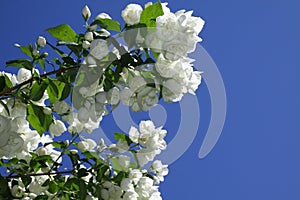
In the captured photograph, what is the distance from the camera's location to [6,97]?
2205 millimetres

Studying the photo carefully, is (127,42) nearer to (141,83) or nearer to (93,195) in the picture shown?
(141,83)

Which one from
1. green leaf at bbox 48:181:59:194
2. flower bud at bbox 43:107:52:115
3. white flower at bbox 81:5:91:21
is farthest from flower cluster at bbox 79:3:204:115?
green leaf at bbox 48:181:59:194

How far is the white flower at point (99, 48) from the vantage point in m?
2.01

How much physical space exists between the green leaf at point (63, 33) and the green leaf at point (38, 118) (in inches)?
13.2

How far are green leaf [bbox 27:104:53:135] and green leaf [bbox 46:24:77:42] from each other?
0.34m

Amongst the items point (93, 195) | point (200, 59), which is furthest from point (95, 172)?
point (200, 59)

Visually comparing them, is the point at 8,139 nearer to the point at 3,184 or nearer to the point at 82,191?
the point at 3,184

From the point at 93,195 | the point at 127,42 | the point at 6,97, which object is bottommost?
the point at 93,195

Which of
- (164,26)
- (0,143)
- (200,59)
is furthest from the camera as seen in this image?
(200,59)

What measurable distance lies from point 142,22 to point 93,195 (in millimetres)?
781

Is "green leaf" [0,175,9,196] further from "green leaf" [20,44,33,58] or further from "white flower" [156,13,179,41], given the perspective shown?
"white flower" [156,13,179,41]

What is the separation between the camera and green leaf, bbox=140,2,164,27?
2020 millimetres

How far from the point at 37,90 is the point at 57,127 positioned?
0.84ft

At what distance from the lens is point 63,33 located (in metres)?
2.15
